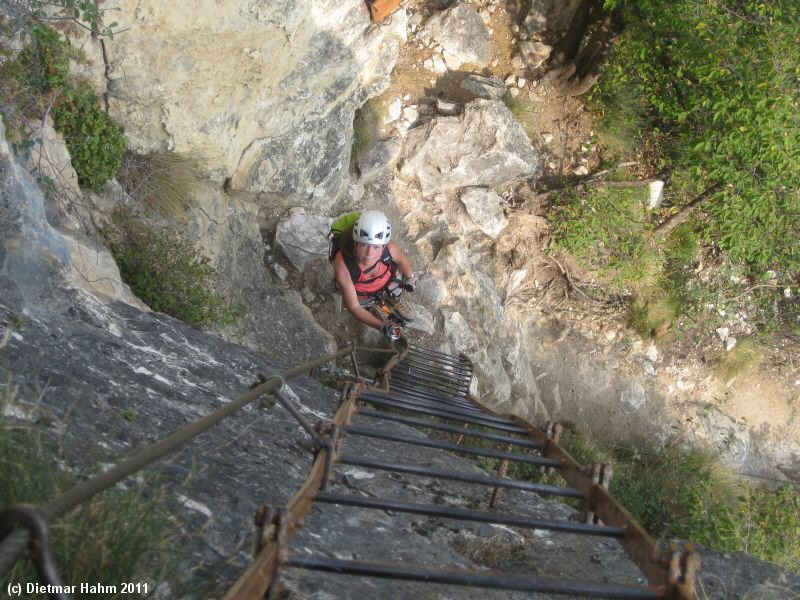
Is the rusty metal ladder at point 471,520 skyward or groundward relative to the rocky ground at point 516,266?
groundward

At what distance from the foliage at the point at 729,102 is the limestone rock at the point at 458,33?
180 cm

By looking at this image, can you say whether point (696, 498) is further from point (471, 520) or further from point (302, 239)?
point (471, 520)

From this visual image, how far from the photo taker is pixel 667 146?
900 cm


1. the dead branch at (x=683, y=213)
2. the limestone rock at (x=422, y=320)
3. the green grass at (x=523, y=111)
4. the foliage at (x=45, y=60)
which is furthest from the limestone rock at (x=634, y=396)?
the foliage at (x=45, y=60)

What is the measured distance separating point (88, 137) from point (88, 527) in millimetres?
4095

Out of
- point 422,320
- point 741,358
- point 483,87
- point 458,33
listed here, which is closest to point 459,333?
point 422,320

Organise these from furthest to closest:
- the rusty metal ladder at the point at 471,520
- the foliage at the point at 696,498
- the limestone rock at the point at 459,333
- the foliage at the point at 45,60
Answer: the limestone rock at the point at 459,333 → the foliage at the point at 696,498 → the foliage at the point at 45,60 → the rusty metal ladder at the point at 471,520

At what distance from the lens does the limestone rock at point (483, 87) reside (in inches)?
344

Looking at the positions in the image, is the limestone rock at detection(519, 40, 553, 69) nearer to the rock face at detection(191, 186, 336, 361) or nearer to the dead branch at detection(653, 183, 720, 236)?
the dead branch at detection(653, 183, 720, 236)

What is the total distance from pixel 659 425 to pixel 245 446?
25.6ft

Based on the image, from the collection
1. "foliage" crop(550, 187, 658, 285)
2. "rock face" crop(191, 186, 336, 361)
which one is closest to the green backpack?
"rock face" crop(191, 186, 336, 361)

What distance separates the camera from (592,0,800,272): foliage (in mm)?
7051

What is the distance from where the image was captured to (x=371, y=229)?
5.86m

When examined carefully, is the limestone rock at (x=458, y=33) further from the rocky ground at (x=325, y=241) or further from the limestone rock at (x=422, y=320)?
the limestone rock at (x=422, y=320)
